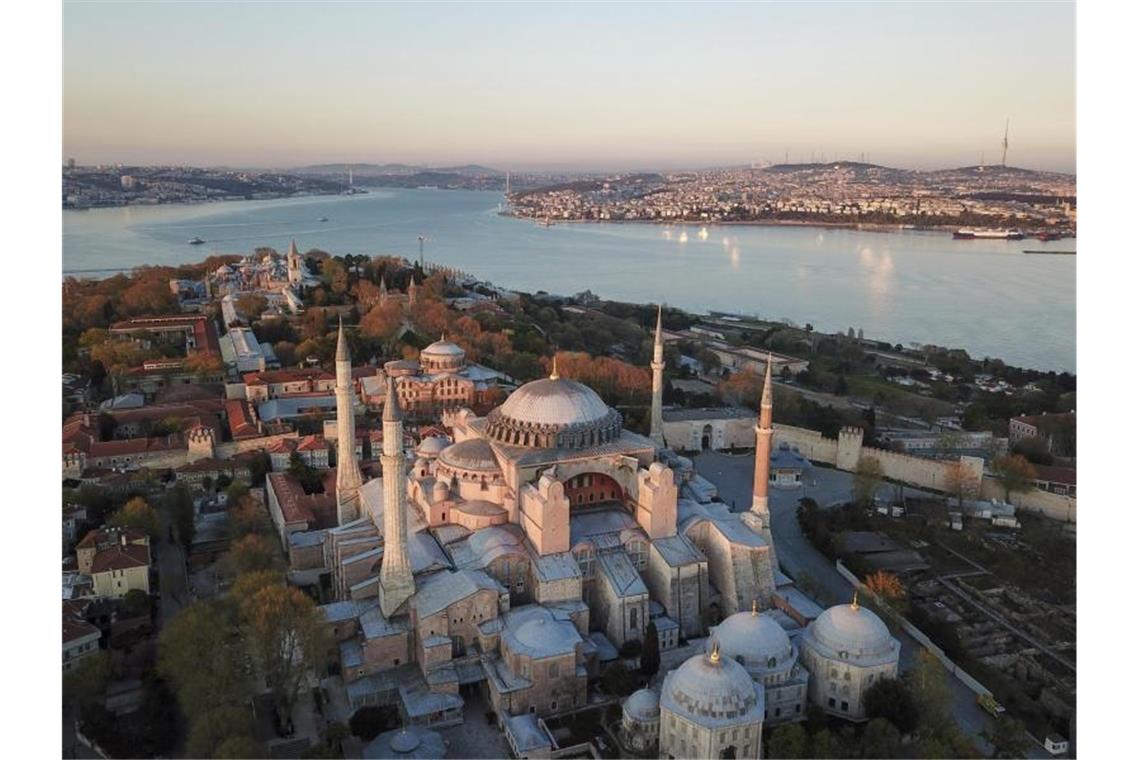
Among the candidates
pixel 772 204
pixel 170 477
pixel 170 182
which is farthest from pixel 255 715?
pixel 772 204

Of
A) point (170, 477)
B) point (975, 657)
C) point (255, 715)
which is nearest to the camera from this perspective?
point (255, 715)

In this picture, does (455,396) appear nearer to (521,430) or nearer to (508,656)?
(521,430)

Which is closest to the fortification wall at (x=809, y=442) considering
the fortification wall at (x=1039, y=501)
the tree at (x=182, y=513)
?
the fortification wall at (x=1039, y=501)

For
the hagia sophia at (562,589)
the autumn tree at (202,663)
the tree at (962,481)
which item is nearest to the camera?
the autumn tree at (202,663)

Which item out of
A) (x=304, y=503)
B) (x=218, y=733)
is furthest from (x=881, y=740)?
(x=304, y=503)

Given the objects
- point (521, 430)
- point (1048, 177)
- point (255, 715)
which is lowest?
point (255, 715)

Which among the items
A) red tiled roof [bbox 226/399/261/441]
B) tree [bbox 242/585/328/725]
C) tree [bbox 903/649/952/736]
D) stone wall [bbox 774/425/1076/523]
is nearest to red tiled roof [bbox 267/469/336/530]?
red tiled roof [bbox 226/399/261/441]

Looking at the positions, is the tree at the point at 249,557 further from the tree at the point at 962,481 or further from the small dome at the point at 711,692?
the tree at the point at 962,481

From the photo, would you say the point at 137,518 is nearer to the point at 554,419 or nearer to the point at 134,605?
the point at 134,605
